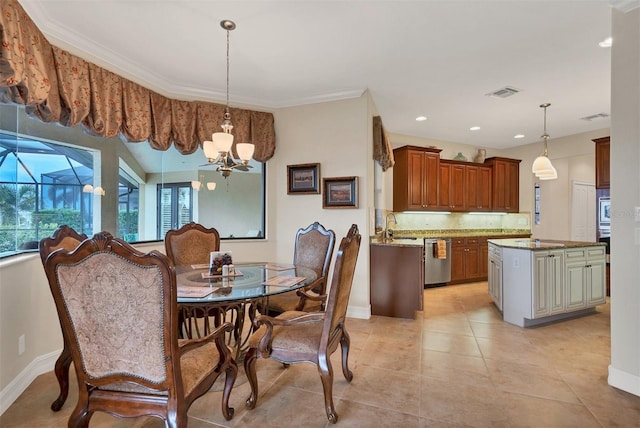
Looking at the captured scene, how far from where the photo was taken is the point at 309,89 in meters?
3.81

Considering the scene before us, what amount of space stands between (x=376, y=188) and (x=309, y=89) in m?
1.79

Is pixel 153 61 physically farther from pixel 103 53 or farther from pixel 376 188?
pixel 376 188

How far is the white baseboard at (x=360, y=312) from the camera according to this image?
12.5ft

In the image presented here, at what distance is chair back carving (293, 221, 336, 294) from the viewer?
304 centimetres

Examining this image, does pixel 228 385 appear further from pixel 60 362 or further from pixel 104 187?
pixel 104 187

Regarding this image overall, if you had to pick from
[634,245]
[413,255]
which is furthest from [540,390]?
[413,255]

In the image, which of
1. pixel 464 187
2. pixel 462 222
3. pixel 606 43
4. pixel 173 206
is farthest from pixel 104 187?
pixel 462 222

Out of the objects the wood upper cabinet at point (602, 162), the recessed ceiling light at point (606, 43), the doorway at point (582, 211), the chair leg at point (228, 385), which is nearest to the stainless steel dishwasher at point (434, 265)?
the wood upper cabinet at point (602, 162)

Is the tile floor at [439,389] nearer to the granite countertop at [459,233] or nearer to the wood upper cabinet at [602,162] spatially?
the wood upper cabinet at [602,162]

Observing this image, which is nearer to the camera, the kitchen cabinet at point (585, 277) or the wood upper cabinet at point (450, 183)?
the kitchen cabinet at point (585, 277)

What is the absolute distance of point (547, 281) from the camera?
3.46 m

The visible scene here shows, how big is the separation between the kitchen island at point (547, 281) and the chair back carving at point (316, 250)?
7.18 feet

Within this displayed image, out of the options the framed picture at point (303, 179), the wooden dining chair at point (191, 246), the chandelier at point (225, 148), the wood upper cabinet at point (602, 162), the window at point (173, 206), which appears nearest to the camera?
the chandelier at point (225, 148)

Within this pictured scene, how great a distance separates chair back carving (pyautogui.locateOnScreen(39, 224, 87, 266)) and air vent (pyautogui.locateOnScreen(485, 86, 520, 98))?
177 inches
